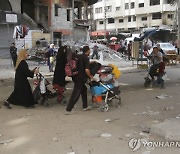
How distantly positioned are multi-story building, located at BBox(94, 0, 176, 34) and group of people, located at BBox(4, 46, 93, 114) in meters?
55.8

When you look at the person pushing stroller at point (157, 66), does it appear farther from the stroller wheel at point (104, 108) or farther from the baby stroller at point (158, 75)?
the stroller wheel at point (104, 108)

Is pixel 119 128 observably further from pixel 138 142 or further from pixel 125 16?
pixel 125 16

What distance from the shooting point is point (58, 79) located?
33.2ft

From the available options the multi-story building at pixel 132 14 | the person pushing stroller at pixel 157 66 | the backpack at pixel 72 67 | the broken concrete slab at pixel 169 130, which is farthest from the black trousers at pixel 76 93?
the multi-story building at pixel 132 14

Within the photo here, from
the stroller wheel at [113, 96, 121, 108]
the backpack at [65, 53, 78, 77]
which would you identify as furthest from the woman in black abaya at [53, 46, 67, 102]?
the stroller wheel at [113, 96, 121, 108]

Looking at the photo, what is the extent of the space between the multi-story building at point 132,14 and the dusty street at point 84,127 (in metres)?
56.1

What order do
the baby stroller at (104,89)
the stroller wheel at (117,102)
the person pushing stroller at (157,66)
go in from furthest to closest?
1. the person pushing stroller at (157,66)
2. the stroller wheel at (117,102)
3. the baby stroller at (104,89)

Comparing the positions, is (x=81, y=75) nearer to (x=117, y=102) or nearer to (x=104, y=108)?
(x=104, y=108)

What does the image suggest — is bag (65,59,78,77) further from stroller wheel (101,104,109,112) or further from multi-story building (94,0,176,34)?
multi-story building (94,0,176,34)

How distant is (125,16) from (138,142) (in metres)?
74.3

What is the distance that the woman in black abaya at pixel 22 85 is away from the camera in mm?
9469

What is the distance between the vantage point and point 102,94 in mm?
9328

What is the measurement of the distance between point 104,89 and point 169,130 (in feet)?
9.95

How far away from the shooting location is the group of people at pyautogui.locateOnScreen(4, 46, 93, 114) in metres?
8.98
